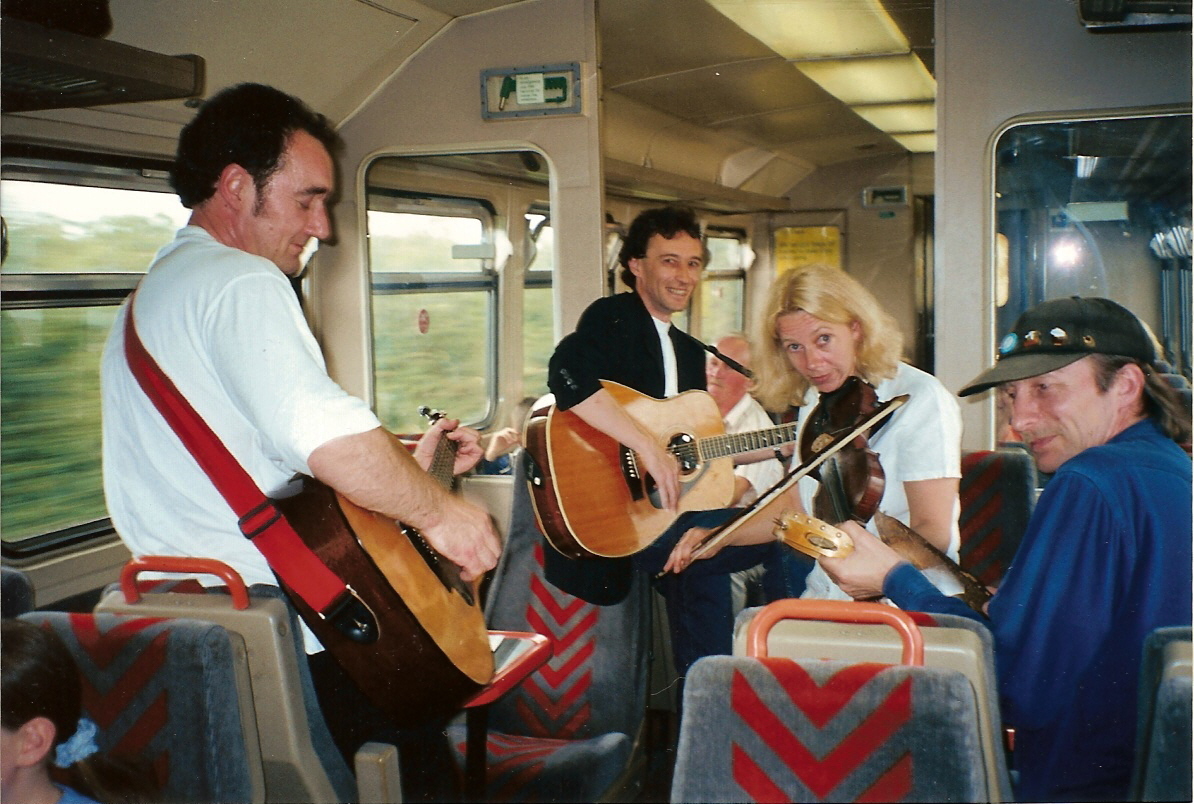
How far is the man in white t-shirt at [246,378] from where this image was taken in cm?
164

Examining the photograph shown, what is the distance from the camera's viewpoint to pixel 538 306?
2.25 m

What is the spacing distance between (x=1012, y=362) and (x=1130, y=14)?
0.73 metres

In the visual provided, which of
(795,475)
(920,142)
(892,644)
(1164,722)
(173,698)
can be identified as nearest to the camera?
(1164,722)

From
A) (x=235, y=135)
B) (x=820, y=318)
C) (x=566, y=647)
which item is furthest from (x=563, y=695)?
(x=235, y=135)

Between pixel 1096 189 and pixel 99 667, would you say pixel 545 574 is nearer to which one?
pixel 99 667

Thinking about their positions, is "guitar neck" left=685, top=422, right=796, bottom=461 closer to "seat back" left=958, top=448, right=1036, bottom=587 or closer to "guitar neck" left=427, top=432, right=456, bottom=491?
"seat back" left=958, top=448, right=1036, bottom=587

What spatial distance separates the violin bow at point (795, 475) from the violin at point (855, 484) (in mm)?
11

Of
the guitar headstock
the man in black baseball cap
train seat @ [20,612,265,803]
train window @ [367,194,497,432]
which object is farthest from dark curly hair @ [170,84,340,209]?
the man in black baseball cap

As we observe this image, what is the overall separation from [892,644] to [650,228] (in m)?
1.18

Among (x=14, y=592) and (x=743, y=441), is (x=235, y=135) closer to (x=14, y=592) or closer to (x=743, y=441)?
(x=14, y=592)

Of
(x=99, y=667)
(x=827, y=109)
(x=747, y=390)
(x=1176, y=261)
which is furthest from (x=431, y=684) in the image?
(x=1176, y=261)

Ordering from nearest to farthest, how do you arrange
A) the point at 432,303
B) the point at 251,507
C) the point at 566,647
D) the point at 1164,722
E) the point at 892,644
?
the point at 1164,722 < the point at 892,644 < the point at 251,507 < the point at 432,303 < the point at 566,647

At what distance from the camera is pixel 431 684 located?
187 cm

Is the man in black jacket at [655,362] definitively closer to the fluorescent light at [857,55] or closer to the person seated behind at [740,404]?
the person seated behind at [740,404]
